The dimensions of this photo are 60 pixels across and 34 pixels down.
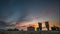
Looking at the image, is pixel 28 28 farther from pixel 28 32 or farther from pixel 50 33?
pixel 50 33

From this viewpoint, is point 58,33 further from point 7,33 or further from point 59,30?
point 7,33

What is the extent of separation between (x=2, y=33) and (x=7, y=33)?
1.76ft

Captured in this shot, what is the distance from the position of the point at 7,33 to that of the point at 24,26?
2058 millimetres

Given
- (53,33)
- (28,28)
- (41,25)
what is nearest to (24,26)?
(28,28)

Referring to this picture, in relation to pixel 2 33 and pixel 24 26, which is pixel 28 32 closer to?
pixel 24 26

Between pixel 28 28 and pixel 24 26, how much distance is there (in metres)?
0.50

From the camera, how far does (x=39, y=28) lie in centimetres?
2211

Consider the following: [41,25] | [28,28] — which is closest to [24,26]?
[28,28]

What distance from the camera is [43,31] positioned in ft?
70.5

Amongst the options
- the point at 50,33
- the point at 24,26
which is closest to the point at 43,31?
the point at 50,33

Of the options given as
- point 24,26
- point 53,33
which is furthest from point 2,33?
point 53,33

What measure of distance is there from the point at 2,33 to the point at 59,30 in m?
6.23

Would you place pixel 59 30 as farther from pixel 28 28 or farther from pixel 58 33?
pixel 28 28

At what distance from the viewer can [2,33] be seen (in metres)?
21.4
